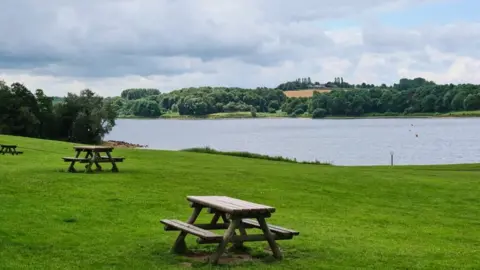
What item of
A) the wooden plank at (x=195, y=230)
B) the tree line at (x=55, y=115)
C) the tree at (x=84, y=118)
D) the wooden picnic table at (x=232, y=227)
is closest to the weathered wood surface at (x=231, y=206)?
the wooden picnic table at (x=232, y=227)

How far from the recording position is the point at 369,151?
8106 cm

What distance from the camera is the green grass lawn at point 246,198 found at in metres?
10.5

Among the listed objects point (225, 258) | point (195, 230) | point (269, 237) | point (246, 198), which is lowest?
point (246, 198)

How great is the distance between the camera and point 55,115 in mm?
101625

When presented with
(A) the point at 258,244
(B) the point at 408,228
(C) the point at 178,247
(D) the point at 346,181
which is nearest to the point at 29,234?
(C) the point at 178,247

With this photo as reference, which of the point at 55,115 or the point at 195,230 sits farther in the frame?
the point at 55,115

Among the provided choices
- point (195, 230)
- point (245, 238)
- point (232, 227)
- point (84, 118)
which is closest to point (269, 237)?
point (245, 238)

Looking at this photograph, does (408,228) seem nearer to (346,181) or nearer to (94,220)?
(94,220)

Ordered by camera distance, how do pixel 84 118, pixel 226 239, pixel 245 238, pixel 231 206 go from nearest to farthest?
1. pixel 226 239
2. pixel 231 206
3. pixel 245 238
4. pixel 84 118

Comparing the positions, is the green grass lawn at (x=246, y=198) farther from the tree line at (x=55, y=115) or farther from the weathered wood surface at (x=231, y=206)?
the tree line at (x=55, y=115)

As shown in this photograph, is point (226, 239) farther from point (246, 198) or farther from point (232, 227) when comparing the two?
point (246, 198)

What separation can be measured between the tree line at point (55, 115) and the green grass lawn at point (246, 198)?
6865cm

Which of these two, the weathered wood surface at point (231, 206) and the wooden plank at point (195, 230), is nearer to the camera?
the weathered wood surface at point (231, 206)

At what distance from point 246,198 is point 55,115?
8832 cm
